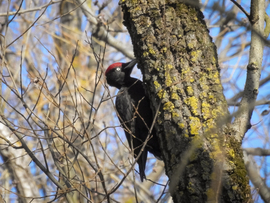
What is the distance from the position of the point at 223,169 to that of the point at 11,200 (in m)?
4.82

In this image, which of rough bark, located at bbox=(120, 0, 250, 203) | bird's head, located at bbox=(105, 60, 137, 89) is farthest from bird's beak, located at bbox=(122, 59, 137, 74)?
rough bark, located at bbox=(120, 0, 250, 203)

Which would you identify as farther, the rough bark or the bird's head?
the bird's head

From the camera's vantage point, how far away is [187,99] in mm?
2129

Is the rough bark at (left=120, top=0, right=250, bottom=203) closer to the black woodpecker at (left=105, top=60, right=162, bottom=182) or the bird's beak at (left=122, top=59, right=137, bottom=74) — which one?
the black woodpecker at (left=105, top=60, right=162, bottom=182)

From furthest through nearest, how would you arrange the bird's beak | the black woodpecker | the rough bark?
the bird's beak < the black woodpecker < the rough bark

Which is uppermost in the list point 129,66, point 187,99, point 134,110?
point 129,66

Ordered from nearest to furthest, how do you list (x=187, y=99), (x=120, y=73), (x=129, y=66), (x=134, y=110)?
(x=187, y=99)
(x=134, y=110)
(x=129, y=66)
(x=120, y=73)

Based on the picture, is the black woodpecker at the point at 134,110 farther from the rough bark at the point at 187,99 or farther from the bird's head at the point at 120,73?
the rough bark at the point at 187,99

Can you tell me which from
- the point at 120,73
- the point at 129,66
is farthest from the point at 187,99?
the point at 120,73

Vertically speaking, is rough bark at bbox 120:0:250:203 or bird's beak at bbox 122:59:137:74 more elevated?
bird's beak at bbox 122:59:137:74

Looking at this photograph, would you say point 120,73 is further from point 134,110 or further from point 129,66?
point 134,110

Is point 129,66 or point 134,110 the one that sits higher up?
point 129,66

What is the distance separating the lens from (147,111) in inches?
116

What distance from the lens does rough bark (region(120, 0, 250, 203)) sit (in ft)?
6.25
